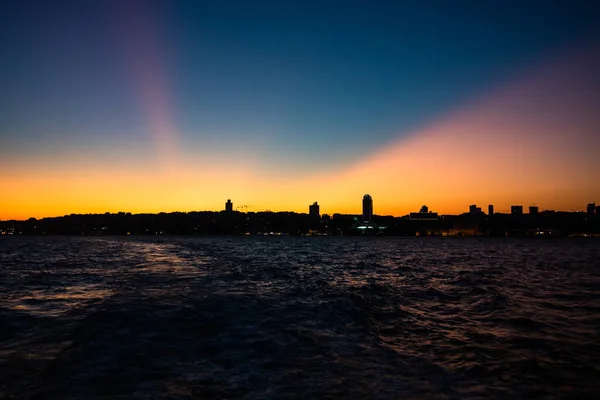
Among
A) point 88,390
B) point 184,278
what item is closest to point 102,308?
point 88,390

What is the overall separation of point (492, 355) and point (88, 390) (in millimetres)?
11391

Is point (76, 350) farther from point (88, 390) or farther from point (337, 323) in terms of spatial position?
point (337, 323)

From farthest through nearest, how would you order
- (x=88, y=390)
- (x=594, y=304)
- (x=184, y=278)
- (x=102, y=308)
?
(x=184, y=278) < (x=594, y=304) < (x=102, y=308) < (x=88, y=390)

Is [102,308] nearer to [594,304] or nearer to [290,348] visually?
[290,348]

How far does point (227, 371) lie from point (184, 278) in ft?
72.8

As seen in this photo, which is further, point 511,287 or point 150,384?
point 511,287

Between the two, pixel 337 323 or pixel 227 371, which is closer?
pixel 227 371

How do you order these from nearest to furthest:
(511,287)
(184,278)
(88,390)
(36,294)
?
(88,390) < (36,294) < (511,287) < (184,278)

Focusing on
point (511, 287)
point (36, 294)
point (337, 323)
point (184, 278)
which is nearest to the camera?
point (337, 323)

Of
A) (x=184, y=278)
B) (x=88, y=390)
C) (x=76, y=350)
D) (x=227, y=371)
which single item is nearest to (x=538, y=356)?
(x=227, y=371)

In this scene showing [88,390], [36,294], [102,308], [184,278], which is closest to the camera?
[88,390]

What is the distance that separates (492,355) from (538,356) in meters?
1.46

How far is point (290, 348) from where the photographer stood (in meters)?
12.5

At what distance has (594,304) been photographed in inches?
847
